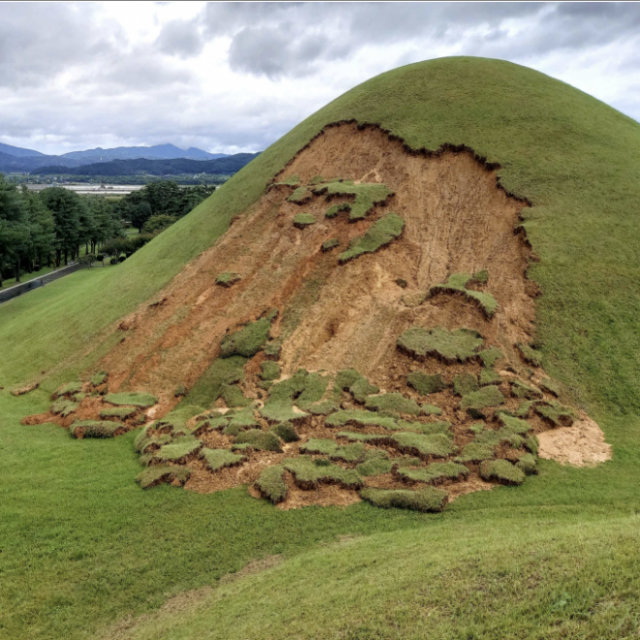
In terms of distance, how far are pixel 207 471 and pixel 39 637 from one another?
621cm

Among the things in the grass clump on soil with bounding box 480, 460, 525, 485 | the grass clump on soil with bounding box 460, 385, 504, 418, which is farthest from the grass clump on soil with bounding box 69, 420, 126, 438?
the grass clump on soil with bounding box 480, 460, 525, 485

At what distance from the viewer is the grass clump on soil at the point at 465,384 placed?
18.4 metres

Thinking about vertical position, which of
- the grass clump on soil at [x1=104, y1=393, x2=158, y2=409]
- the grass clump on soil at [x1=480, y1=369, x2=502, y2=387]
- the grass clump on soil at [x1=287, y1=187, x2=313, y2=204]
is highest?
the grass clump on soil at [x1=287, y1=187, x2=313, y2=204]

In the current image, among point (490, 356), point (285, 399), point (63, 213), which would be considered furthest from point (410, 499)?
point (63, 213)

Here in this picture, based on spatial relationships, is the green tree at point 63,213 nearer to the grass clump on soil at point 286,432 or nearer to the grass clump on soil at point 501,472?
the grass clump on soil at point 286,432

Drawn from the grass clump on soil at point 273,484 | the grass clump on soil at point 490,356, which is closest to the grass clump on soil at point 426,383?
the grass clump on soil at point 490,356

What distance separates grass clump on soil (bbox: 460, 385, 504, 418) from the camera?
57.3 feet

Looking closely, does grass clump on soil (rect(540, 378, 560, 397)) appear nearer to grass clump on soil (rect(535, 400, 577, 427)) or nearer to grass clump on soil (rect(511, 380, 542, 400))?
grass clump on soil (rect(511, 380, 542, 400))

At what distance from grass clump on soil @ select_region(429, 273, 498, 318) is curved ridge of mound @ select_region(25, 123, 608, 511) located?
0.34ft

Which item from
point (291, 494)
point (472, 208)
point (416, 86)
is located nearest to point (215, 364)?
point (291, 494)

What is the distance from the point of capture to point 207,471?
15617 millimetres

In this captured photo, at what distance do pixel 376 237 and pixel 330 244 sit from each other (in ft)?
8.07

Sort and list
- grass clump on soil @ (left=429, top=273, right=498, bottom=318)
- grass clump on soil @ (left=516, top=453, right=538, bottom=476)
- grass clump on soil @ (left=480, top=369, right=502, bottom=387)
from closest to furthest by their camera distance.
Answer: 1. grass clump on soil @ (left=516, top=453, right=538, bottom=476)
2. grass clump on soil @ (left=480, top=369, right=502, bottom=387)
3. grass clump on soil @ (left=429, top=273, right=498, bottom=318)

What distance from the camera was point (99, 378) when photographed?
22.3 meters
